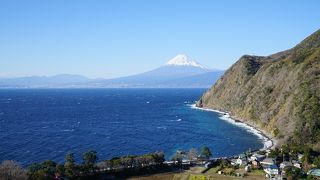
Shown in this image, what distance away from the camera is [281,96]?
123750 mm

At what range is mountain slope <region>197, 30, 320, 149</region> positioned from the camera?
97438mm

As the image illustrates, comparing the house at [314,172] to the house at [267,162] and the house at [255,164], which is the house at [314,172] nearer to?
the house at [267,162]

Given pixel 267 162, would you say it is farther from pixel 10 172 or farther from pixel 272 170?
pixel 10 172

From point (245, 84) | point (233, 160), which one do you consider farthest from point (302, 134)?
point (245, 84)

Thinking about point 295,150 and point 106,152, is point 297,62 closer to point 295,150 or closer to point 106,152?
point 295,150

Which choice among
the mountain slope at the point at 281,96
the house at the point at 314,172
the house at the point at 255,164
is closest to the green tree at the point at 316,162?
the house at the point at 314,172

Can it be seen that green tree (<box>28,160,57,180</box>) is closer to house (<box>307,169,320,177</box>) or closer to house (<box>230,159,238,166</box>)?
house (<box>230,159,238,166</box>)

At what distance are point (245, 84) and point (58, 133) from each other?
81.0 m

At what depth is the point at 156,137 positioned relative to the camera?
372ft

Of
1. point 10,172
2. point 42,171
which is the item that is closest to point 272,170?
point 42,171

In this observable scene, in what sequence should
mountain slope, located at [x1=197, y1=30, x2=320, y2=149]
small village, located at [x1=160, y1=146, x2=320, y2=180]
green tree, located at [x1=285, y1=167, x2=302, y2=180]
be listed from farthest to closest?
mountain slope, located at [x1=197, y1=30, x2=320, y2=149]
small village, located at [x1=160, y1=146, x2=320, y2=180]
green tree, located at [x1=285, y1=167, x2=302, y2=180]

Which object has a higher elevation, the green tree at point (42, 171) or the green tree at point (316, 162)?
the green tree at point (42, 171)

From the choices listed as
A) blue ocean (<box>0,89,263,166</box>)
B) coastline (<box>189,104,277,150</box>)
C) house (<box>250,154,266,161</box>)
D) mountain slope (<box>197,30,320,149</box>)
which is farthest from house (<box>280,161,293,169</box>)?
blue ocean (<box>0,89,263,166</box>)

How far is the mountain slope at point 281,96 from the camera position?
320ft
